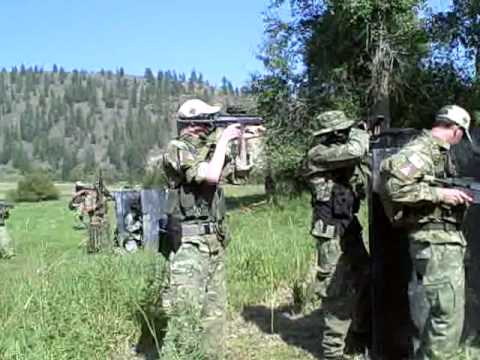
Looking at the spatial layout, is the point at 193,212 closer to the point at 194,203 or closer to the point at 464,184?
the point at 194,203

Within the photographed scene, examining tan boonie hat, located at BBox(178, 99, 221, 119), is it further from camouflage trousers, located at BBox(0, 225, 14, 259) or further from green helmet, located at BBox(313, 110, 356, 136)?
camouflage trousers, located at BBox(0, 225, 14, 259)

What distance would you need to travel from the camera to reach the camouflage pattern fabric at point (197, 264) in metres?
4.89

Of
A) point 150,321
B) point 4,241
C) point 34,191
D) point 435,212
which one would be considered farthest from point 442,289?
point 34,191

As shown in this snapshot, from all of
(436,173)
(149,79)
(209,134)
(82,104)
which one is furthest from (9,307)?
(149,79)

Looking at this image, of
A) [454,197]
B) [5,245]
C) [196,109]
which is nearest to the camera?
[454,197]

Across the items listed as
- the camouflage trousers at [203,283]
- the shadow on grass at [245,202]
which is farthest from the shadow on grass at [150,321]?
the shadow on grass at [245,202]

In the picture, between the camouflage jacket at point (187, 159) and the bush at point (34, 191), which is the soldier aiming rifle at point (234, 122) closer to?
the camouflage jacket at point (187, 159)

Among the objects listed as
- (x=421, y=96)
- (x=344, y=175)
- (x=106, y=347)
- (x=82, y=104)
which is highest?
(x=82, y=104)

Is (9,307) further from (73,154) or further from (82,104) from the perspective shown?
(82,104)

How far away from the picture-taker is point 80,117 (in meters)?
141

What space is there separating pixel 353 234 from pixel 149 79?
160001 mm

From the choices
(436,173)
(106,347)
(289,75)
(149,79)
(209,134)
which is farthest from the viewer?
(149,79)

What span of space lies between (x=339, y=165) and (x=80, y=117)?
139m

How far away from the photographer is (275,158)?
893 inches
